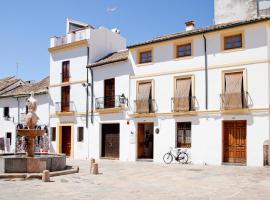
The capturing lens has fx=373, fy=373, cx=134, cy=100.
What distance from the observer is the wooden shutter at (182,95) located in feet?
72.6

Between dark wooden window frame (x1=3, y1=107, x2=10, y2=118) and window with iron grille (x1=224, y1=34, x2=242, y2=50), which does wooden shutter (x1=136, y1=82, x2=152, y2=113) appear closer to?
window with iron grille (x1=224, y1=34, x2=242, y2=50)

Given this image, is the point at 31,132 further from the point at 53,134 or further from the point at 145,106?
the point at 53,134

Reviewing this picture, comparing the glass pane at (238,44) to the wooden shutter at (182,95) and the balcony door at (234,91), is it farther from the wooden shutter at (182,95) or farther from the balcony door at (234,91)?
the wooden shutter at (182,95)

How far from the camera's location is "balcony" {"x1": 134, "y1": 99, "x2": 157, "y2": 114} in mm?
23703

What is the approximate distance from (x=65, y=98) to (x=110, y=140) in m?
5.63

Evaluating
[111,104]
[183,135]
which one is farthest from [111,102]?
[183,135]

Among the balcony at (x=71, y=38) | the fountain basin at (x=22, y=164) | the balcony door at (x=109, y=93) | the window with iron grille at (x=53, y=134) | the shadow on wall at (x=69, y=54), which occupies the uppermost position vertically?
the balcony at (x=71, y=38)

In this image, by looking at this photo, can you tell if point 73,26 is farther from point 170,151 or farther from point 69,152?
point 170,151

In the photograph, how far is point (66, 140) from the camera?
29328 mm

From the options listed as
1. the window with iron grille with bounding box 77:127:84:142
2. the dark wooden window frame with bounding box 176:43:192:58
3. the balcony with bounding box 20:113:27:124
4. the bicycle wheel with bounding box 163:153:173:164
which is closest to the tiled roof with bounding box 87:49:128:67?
the dark wooden window frame with bounding box 176:43:192:58

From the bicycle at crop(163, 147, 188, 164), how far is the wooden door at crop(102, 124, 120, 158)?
4.52m

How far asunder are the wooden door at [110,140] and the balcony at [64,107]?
3.23m

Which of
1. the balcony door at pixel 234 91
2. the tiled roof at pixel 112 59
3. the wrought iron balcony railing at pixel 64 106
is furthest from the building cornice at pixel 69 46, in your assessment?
the balcony door at pixel 234 91

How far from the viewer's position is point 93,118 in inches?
1073
